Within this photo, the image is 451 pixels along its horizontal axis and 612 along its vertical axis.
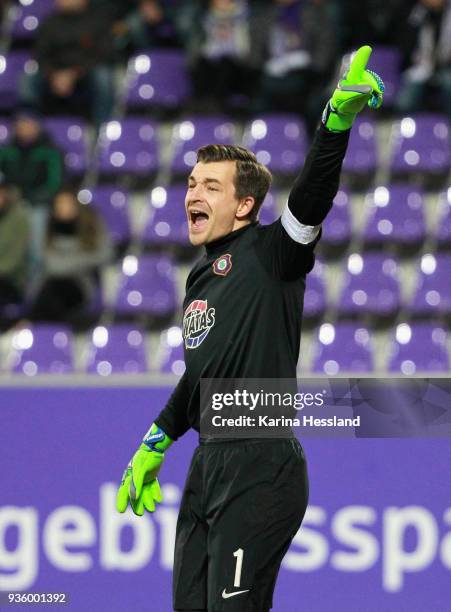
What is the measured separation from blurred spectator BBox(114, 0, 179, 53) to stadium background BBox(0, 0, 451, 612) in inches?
0.6

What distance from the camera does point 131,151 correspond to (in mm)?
8828

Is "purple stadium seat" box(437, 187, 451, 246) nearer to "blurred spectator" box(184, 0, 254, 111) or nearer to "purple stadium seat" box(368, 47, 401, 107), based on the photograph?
"purple stadium seat" box(368, 47, 401, 107)

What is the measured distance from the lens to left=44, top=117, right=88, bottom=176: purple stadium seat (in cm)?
895

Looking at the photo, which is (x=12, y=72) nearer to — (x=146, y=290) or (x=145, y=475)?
(x=146, y=290)

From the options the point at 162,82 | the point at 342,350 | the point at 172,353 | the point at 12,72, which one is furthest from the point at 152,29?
the point at 342,350

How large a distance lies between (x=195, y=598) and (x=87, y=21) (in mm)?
6635

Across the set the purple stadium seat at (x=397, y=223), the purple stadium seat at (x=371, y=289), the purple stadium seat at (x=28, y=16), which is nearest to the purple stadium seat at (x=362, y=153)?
the purple stadium seat at (x=397, y=223)

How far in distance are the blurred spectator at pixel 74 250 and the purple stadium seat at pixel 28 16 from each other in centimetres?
245

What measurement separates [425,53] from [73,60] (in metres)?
2.65

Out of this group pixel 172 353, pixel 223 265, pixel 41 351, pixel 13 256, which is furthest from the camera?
pixel 13 256

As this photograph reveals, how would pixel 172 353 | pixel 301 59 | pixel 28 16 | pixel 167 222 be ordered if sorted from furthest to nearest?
pixel 28 16 → pixel 301 59 → pixel 167 222 → pixel 172 353

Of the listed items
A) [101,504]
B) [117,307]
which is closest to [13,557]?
[101,504]

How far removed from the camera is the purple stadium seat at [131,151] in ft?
28.9

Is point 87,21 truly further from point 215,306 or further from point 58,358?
point 215,306
